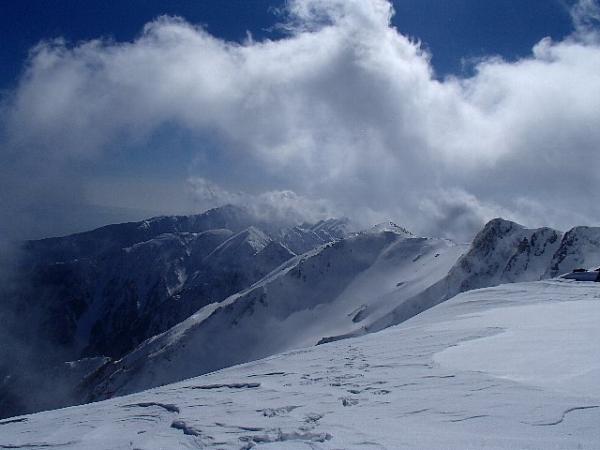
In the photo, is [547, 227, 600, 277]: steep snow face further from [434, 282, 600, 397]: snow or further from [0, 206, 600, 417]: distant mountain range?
[434, 282, 600, 397]: snow

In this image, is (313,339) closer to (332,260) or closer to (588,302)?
(332,260)

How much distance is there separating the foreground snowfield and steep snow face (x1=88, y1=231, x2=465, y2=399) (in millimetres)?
90108

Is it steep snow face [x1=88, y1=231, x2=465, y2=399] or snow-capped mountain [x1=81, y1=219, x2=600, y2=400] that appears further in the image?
steep snow face [x1=88, y1=231, x2=465, y2=399]

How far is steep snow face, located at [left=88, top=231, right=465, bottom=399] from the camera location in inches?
4520

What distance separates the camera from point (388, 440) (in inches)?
247

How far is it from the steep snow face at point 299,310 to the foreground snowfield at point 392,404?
90108mm

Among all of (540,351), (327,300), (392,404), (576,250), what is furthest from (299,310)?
(392,404)

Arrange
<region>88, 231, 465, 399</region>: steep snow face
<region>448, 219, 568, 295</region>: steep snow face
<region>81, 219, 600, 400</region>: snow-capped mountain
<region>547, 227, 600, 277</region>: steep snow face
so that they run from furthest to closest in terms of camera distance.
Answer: <region>88, 231, 465, 399</region>: steep snow face
<region>81, 219, 600, 400</region>: snow-capped mountain
<region>448, 219, 568, 295</region>: steep snow face
<region>547, 227, 600, 277</region>: steep snow face

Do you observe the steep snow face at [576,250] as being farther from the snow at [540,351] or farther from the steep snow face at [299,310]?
the snow at [540,351]

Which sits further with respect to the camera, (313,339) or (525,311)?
(313,339)

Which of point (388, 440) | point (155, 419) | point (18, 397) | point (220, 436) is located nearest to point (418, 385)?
point (388, 440)

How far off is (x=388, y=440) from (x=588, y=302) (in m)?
17.9

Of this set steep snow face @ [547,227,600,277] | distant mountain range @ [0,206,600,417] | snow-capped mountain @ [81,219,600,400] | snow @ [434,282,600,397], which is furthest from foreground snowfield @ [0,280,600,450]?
snow-capped mountain @ [81,219,600,400]

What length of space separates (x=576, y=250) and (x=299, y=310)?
77160 mm
